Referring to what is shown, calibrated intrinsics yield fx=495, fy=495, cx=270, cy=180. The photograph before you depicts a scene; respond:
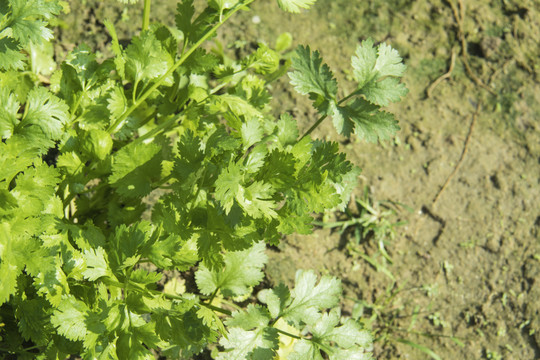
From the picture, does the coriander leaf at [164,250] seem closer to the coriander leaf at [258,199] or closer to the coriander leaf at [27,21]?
the coriander leaf at [258,199]

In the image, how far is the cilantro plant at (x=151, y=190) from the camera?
4.47 feet

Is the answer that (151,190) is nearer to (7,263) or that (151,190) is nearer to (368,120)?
(7,263)

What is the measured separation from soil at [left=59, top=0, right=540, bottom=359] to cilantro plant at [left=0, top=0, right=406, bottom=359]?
766mm

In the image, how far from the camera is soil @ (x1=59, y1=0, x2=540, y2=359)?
7.64ft

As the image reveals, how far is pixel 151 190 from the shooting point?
1.54 meters

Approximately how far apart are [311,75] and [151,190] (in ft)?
2.00

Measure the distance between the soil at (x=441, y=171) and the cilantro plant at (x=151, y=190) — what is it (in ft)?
2.51

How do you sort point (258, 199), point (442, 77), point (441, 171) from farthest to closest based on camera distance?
point (442, 77) < point (441, 171) < point (258, 199)

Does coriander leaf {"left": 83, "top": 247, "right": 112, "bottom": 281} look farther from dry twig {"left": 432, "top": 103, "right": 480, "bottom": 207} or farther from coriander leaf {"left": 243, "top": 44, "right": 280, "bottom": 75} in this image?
dry twig {"left": 432, "top": 103, "right": 480, "bottom": 207}

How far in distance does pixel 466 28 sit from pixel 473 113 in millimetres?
502

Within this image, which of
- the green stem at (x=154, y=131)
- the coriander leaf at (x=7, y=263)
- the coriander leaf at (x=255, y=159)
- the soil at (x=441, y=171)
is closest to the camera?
the coriander leaf at (x=7, y=263)

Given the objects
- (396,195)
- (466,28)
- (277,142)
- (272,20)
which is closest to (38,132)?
(277,142)

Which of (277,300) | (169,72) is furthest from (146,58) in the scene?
(277,300)

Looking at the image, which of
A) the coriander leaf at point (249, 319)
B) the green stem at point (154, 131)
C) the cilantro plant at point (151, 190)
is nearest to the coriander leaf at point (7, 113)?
the cilantro plant at point (151, 190)
